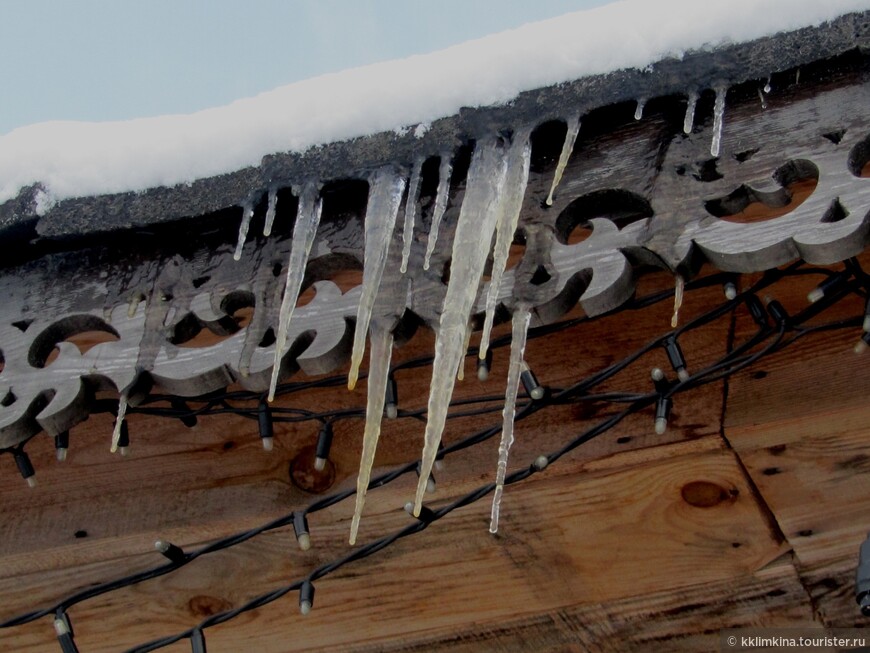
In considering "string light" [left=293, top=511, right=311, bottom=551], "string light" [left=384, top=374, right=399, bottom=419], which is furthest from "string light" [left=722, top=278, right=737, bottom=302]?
"string light" [left=293, top=511, right=311, bottom=551]

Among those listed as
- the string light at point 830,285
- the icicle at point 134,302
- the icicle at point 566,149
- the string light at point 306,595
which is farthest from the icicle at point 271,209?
the string light at point 830,285

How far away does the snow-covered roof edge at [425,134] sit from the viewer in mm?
2303

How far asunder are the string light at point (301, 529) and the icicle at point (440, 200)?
595 millimetres

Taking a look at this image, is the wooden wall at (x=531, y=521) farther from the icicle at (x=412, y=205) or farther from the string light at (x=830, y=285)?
the icicle at (x=412, y=205)

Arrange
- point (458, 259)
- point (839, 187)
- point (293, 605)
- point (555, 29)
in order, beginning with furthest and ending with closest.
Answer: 1. point (293, 605)
2. point (555, 29)
3. point (458, 259)
4. point (839, 187)

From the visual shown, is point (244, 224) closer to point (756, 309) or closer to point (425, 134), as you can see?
point (425, 134)

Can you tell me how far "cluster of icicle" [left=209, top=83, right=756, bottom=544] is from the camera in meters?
2.21

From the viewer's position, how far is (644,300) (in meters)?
2.41

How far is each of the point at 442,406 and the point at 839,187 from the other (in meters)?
0.82

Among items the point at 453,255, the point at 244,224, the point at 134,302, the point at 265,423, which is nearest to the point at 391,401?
the point at 265,423

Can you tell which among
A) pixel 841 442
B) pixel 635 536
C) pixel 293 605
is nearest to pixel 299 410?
pixel 293 605

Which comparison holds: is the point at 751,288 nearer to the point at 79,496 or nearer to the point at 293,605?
the point at 293,605

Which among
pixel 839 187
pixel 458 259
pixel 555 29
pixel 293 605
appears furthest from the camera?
pixel 293 605

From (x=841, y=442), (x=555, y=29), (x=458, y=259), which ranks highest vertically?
(x=555, y=29)
